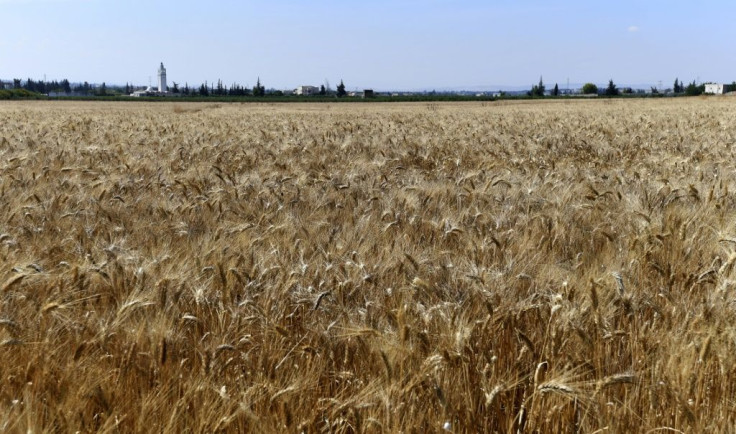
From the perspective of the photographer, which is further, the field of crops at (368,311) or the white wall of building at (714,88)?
the white wall of building at (714,88)

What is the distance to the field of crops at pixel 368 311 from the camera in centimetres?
236

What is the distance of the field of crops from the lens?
236 centimetres

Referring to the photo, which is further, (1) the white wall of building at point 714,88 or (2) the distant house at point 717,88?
(1) the white wall of building at point 714,88

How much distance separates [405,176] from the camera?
8.32 metres

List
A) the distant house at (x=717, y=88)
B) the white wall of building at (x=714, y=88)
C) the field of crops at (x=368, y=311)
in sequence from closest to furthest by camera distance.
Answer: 1. the field of crops at (x=368, y=311)
2. the distant house at (x=717, y=88)
3. the white wall of building at (x=714, y=88)

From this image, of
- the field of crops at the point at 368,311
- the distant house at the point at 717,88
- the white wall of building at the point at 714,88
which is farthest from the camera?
the white wall of building at the point at 714,88

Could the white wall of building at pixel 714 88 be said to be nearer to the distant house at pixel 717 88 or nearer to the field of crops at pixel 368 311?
the distant house at pixel 717 88

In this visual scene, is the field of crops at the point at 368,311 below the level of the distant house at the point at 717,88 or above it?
below

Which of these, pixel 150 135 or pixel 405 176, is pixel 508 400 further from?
pixel 150 135

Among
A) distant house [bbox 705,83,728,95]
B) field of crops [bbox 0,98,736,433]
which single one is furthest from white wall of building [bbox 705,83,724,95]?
field of crops [bbox 0,98,736,433]

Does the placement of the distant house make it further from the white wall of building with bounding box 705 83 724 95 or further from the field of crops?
the field of crops

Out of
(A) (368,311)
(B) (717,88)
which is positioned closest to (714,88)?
(B) (717,88)

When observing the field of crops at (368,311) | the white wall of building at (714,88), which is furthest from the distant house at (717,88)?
the field of crops at (368,311)

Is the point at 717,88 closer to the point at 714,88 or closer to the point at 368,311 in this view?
the point at 714,88
